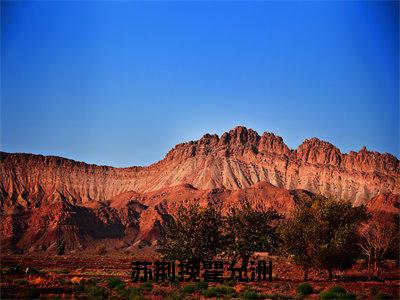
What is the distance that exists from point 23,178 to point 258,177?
8504 centimetres

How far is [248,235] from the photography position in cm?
4659

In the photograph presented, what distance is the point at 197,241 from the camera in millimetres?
45656

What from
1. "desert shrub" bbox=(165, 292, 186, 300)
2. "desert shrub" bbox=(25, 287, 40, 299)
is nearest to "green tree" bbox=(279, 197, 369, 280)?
"desert shrub" bbox=(165, 292, 186, 300)

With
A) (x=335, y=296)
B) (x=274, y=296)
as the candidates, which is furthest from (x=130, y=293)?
(x=335, y=296)

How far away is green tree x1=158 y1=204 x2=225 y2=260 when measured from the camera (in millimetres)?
45406

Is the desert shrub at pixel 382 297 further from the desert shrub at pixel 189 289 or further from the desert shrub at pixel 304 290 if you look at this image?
the desert shrub at pixel 189 289

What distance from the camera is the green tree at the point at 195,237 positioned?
4541 centimetres

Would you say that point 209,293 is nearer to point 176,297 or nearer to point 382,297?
point 176,297

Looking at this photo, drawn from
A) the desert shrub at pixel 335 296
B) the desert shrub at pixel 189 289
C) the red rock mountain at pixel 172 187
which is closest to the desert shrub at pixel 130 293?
the desert shrub at pixel 189 289

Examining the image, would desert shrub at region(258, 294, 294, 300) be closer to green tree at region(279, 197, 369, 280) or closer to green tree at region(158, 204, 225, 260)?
green tree at region(279, 197, 369, 280)

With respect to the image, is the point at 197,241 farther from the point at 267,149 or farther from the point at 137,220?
the point at 267,149

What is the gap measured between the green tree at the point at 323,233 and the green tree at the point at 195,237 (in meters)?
6.18

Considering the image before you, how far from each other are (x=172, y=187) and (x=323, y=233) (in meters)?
124

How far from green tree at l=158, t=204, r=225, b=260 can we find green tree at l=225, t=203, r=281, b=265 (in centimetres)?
109
